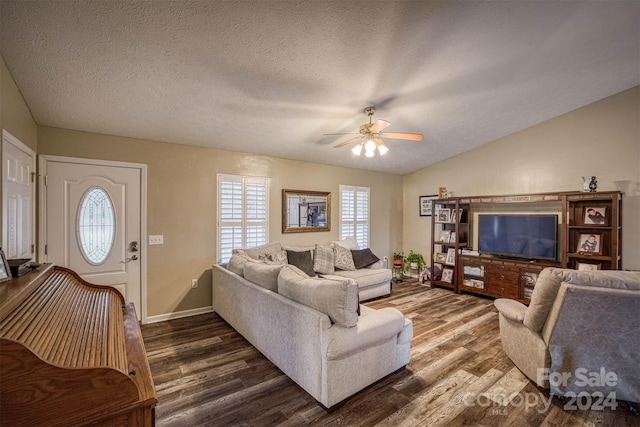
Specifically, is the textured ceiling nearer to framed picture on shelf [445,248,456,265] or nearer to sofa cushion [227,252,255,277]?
sofa cushion [227,252,255,277]

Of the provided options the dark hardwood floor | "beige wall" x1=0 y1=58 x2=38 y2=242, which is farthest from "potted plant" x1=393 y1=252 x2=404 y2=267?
"beige wall" x1=0 y1=58 x2=38 y2=242

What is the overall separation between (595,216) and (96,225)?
6.42 m

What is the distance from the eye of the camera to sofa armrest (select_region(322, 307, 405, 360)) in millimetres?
2008

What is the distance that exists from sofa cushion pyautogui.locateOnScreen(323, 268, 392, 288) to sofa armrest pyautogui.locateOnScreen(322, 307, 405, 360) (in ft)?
6.43

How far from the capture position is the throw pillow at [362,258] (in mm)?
4980

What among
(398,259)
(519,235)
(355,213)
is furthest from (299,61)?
(398,259)

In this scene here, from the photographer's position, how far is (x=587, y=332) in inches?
81.4

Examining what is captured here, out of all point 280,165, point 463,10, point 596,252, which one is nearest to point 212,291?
point 280,165

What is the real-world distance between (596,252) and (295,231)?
4323mm

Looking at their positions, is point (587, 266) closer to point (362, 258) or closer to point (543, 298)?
point (543, 298)

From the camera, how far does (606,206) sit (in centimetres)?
383

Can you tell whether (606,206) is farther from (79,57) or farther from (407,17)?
(79,57)

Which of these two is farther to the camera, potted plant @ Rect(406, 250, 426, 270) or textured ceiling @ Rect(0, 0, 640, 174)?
potted plant @ Rect(406, 250, 426, 270)

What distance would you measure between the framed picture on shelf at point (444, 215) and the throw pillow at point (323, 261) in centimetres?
229
